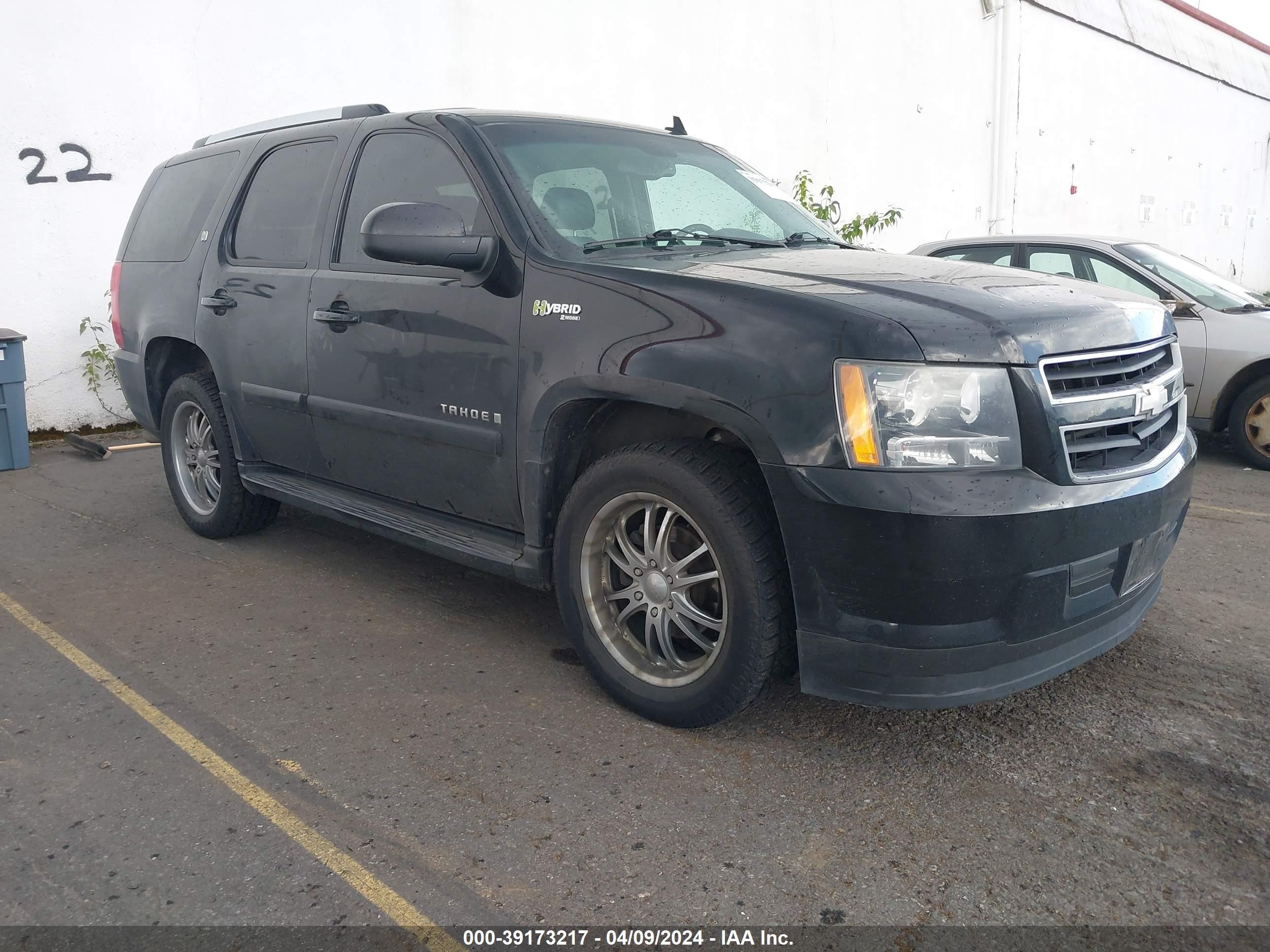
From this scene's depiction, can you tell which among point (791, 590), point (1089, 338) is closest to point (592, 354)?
point (791, 590)

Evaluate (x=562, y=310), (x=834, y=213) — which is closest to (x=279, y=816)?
(x=562, y=310)

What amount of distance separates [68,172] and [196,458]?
410 centimetres

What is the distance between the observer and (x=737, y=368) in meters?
2.80

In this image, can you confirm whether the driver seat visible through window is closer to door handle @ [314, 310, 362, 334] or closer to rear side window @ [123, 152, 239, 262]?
door handle @ [314, 310, 362, 334]

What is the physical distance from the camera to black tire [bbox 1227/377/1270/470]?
6.86 m

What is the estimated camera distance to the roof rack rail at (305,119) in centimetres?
444

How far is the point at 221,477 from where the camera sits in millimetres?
5055

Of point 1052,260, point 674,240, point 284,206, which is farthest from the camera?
point 1052,260

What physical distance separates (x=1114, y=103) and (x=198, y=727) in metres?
19.8

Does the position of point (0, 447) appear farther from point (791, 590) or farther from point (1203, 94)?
point (1203, 94)

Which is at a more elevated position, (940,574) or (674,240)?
(674,240)

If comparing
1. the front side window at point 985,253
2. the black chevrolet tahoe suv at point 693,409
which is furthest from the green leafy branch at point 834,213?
the black chevrolet tahoe suv at point 693,409

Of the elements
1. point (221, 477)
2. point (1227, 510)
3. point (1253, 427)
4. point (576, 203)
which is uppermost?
point (576, 203)

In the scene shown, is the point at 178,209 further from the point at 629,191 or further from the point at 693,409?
the point at 693,409
